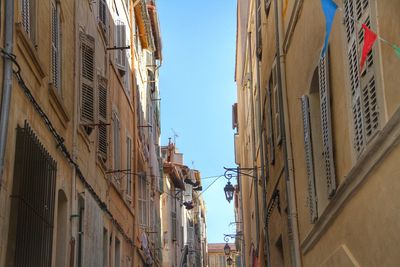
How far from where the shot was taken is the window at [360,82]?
259 inches

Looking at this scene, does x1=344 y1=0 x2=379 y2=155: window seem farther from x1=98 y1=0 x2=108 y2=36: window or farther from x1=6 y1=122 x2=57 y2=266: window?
x1=98 y1=0 x2=108 y2=36: window

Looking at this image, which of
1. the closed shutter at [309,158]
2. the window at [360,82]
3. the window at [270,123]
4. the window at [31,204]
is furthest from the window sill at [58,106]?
→ the window at [270,123]

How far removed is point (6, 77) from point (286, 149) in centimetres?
604

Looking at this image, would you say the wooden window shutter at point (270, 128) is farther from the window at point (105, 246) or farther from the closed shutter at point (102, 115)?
the window at point (105, 246)

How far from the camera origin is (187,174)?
49500mm

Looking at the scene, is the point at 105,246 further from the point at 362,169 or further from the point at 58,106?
the point at 362,169

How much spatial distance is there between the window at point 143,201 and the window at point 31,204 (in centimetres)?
1288

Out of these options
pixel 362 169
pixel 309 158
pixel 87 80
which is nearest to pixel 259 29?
pixel 87 80

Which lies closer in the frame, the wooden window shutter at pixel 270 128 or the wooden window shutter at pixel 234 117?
the wooden window shutter at pixel 270 128

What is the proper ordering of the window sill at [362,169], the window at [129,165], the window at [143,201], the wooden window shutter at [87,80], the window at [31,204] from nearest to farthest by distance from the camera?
1. the window sill at [362,169]
2. the window at [31,204]
3. the wooden window shutter at [87,80]
4. the window at [129,165]
5. the window at [143,201]

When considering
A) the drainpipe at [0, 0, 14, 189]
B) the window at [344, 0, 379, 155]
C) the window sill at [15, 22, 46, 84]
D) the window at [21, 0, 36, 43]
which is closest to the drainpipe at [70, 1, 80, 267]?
the window sill at [15, 22, 46, 84]

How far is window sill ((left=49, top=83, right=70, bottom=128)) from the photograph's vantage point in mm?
10430

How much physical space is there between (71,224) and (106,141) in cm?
415

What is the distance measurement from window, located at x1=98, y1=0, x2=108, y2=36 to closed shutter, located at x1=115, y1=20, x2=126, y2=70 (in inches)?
68.0
